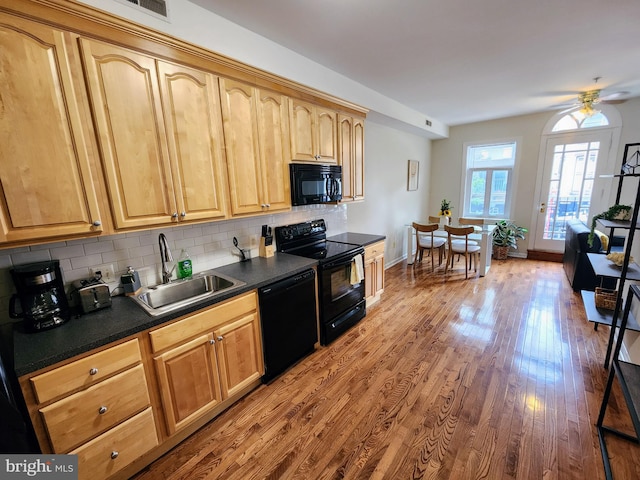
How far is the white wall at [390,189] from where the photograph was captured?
13.6 ft

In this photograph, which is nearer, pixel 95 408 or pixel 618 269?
pixel 95 408

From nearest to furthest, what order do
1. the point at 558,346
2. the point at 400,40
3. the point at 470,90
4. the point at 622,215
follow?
the point at 622,215, the point at 400,40, the point at 558,346, the point at 470,90

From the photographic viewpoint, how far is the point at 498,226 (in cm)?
531

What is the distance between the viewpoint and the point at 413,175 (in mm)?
5422

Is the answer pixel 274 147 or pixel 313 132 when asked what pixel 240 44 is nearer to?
pixel 274 147

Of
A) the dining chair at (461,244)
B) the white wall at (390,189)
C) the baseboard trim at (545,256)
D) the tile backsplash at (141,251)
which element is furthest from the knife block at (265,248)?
the baseboard trim at (545,256)

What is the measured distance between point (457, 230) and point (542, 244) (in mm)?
Result: 2377

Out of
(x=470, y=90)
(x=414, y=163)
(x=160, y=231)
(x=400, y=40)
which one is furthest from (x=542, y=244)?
(x=160, y=231)

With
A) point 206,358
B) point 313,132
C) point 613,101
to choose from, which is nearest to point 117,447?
point 206,358

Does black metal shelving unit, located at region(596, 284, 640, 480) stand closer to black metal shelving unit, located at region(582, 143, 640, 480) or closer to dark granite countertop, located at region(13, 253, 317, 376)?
black metal shelving unit, located at region(582, 143, 640, 480)

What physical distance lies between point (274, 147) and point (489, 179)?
5092 millimetres

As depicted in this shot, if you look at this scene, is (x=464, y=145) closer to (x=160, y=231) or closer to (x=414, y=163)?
(x=414, y=163)

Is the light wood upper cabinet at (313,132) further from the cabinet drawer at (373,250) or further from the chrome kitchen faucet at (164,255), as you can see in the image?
the chrome kitchen faucet at (164,255)

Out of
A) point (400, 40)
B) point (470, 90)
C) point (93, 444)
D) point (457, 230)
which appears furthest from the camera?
point (457, 230)
